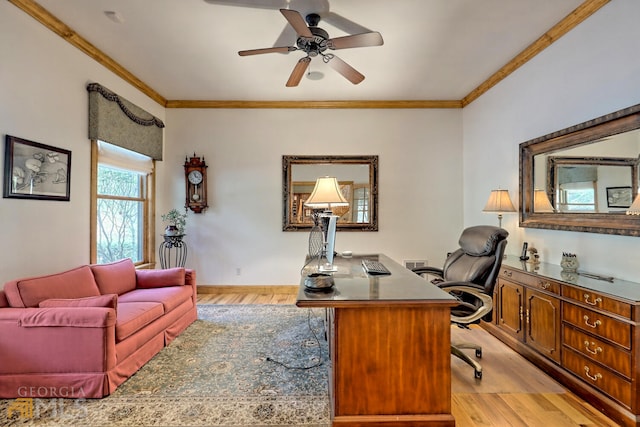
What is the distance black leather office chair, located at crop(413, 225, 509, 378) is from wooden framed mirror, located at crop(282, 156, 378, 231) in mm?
2070

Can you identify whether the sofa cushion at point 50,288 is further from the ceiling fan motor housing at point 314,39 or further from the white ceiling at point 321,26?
Result: the ceiling fan motor housing at point 314,39

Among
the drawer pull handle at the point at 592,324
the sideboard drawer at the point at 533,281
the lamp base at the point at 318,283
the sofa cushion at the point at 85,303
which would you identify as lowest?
the drawer pull handle at the point at 592,324

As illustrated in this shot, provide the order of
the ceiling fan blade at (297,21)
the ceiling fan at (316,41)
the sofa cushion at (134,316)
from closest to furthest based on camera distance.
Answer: the ceiling fan blade at (297,21)
the sofa cushion at (134,316)
the ceiling fan at (316,41)

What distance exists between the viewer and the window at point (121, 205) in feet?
11.4

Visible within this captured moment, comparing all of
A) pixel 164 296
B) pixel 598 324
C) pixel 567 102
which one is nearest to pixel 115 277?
pixel 164 296

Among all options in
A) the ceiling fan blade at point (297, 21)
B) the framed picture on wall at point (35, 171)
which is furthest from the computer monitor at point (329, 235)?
the framed picture on wall at point (35, 171)

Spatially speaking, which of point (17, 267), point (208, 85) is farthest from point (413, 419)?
point (208, 85)

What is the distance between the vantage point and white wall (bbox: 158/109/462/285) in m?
4.72

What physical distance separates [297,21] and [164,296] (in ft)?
8.46

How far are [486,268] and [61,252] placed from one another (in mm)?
3649

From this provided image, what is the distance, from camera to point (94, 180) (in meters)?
3.30

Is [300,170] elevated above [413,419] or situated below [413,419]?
above

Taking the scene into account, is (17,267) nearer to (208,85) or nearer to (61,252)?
(61,252)

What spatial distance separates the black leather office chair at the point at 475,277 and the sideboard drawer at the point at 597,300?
0.45 m
